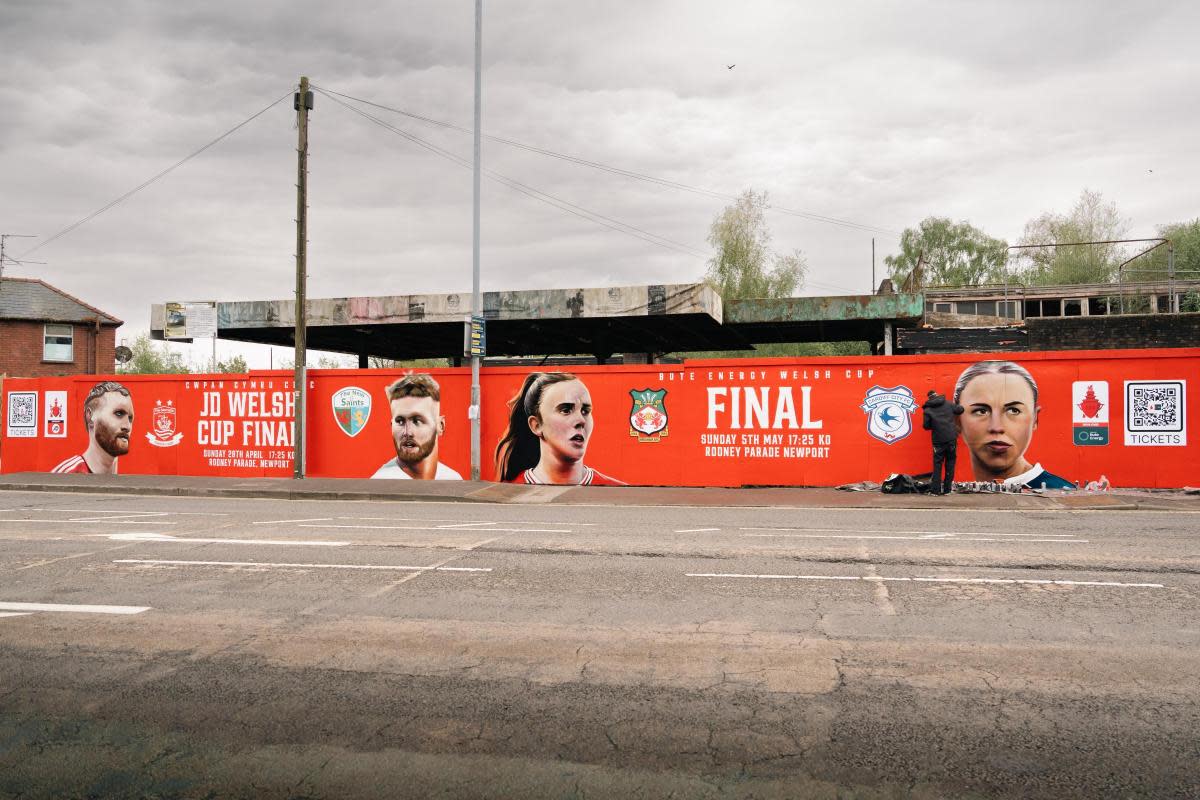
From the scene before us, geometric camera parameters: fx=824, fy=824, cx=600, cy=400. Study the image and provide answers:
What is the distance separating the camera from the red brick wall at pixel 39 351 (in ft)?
129

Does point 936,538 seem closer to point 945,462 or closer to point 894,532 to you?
point 894,532

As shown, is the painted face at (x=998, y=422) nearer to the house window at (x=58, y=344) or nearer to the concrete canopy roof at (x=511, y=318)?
the concrete canopy roof at (x=511, y=318)

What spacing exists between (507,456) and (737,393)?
17.9 feet

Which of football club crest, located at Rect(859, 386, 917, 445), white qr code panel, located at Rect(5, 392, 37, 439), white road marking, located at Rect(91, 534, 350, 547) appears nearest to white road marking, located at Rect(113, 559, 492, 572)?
white road marking, located at Rect(91, 534, 350, 547)

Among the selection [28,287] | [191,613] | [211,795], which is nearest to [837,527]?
[191,613]

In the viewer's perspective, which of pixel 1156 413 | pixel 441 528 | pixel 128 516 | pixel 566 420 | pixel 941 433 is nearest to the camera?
pixel 441 528

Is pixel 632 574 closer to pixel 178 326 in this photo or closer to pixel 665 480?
pixel 665 480

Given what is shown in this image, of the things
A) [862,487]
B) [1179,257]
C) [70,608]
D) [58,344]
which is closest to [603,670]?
[70,608]

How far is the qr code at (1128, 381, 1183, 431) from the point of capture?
15.7 meters

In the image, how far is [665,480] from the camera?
18047mm

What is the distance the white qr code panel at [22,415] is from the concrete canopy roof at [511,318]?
3.79 metres

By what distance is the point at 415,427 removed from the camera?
1953 centimetres

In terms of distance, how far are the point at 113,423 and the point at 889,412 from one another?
2021cm

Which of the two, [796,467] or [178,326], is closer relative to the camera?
[796,467]
